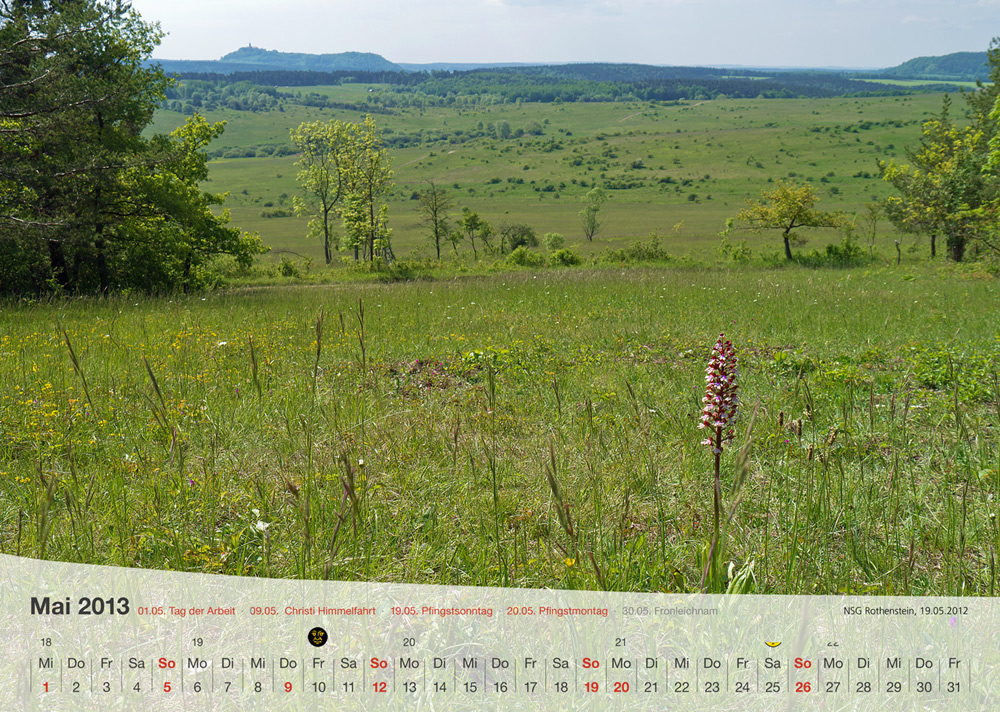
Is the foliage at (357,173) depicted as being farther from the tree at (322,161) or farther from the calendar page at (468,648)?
the calendar page at (468,648)

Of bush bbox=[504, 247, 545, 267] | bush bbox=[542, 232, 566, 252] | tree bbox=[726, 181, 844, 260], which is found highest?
tree bbox=[726, 181, 844, 260]

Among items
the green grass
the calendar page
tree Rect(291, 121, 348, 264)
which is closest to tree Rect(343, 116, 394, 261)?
tree Rect(291, 121, 348, 264)

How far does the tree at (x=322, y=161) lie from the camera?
53.7 meters

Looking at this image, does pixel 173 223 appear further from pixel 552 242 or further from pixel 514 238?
pixel 552 242

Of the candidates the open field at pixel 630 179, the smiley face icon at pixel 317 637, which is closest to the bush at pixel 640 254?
the open field at pixel 630 179

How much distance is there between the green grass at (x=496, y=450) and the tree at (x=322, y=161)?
46.0 m

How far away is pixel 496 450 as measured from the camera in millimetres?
3320

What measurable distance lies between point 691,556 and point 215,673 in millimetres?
1970

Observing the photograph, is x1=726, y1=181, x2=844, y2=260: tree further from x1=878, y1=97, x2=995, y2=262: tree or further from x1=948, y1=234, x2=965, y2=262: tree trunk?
x1=948, y1=234, x2=965, y2=262: tree trunk

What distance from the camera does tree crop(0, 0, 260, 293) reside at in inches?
573

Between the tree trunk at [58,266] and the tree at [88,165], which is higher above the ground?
the tree at [88,165]

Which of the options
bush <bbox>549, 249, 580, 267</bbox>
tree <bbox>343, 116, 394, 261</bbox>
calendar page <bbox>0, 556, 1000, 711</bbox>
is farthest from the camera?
tree <bbox>343, 116, 394, 261</bbox>

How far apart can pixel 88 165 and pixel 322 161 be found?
150 feet

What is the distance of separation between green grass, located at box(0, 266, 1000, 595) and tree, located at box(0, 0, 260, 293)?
6.33 m
